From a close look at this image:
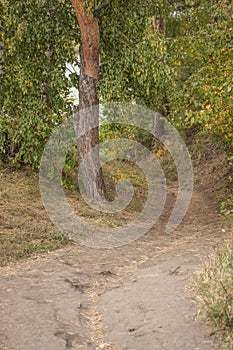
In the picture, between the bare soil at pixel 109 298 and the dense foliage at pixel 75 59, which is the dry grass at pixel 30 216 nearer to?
the bare soil at pixel 109 298

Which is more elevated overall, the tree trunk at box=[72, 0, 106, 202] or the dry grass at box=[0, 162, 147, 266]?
the tree trunk at box=[72, 0, 106, 202]

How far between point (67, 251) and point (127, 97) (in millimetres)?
5109

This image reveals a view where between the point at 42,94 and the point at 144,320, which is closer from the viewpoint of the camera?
the point at 144,320

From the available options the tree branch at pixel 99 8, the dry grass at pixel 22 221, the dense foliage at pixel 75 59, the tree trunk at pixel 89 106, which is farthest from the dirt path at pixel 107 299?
the tree branch at pixel 99 8

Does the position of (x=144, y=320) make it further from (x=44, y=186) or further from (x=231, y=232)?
(x=44, y=186)

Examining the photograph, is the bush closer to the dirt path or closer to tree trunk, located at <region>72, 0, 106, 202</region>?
the dirt path

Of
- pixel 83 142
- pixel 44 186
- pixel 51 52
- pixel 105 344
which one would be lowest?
pixel 105 344

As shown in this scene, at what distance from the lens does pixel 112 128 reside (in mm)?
15875

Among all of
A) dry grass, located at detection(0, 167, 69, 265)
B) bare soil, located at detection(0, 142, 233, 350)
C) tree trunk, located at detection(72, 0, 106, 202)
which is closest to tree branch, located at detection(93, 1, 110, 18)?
tree trunk, located at detection(72, 0, 106, 202)

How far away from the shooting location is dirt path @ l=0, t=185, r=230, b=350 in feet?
23.1

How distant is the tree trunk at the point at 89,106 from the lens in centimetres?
1464

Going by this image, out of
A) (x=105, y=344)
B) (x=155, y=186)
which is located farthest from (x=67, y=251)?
(x=155, y=186)

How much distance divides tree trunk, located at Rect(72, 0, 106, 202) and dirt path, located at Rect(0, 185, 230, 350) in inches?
120

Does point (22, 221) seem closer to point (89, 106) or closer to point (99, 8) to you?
point (89, 106)
